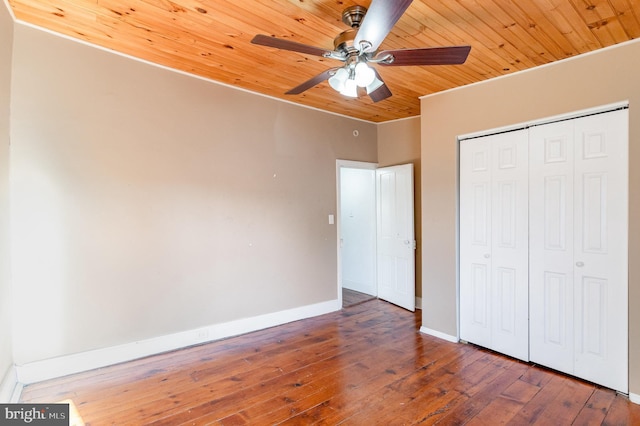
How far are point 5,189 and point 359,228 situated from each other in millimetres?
4195

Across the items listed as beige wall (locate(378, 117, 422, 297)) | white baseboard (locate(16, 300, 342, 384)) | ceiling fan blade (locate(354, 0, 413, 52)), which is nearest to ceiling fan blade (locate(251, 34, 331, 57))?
ceiling fan blade (locate(354, 0, 413, 52))

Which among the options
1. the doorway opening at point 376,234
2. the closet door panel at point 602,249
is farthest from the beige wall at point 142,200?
the closet door panel at point 602,249

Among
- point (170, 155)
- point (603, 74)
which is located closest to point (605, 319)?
point (603, 74)

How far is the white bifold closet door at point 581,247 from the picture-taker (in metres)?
2.44

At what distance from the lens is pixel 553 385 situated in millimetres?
2562

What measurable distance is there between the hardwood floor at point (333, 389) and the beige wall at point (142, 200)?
1.44 feet

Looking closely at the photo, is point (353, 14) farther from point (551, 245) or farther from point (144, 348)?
point (144, 348)

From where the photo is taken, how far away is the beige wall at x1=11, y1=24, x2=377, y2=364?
8.23ft

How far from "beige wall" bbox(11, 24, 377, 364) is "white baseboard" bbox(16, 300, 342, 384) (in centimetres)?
6

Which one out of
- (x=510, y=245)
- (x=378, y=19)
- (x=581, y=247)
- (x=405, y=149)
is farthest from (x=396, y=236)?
(x=378, y=19)

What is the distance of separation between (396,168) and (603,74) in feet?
7.82

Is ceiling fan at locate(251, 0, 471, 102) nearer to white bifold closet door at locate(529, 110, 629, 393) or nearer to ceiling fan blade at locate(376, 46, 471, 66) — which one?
ceiling fan blade at locate(376, 46, 471, 66)

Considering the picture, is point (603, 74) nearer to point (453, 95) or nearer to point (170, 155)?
point (453, 95)

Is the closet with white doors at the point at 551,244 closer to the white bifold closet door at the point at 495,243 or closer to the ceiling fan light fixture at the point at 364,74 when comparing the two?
the white bifold closet door at the point at 495,243
